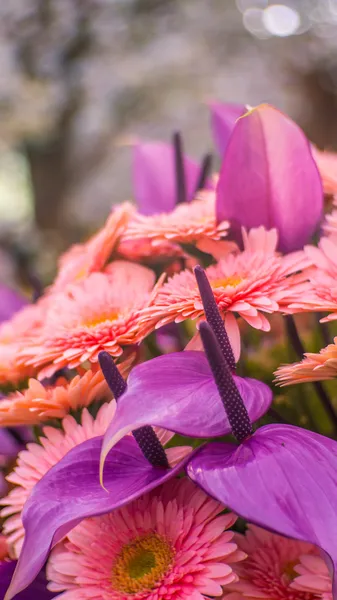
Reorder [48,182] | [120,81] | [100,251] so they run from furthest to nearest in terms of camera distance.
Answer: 1. [48,182]
2. [120,81]
3. [100,251]

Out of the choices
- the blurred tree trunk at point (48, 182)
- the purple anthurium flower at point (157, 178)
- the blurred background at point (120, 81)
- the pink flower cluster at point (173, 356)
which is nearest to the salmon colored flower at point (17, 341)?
the pink flower cluster at point (173, 356)

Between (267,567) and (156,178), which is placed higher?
(156,178)

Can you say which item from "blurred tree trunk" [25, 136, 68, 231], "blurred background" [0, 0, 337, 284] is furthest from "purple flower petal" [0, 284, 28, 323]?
"blurred tree trunk" [25, 136, 68, 231]

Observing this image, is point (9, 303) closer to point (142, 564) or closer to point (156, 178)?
point (156, 178)

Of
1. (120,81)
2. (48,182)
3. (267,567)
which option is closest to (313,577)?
(267,567)

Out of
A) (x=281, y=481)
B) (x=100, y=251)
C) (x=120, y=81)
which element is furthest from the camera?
(x=120, y=81)

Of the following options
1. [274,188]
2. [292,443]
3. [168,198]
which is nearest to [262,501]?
[292,443]

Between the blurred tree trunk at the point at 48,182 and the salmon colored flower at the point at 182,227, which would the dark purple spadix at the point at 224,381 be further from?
the blurred tree trunk at the point at 48,182

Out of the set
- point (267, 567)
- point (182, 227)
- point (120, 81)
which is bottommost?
point (267, 567)
